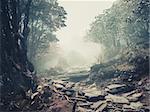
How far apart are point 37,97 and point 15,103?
1.24 m

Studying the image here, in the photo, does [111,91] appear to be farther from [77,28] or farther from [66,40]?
[77,28]

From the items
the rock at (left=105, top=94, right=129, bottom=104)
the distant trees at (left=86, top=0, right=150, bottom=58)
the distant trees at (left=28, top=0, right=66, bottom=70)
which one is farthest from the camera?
the distant trees at (left=86, top=0, right=150, bottom=58)

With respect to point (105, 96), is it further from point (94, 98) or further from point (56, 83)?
point (56, 83)

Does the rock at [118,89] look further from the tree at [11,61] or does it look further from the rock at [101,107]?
the tree at [11,61]

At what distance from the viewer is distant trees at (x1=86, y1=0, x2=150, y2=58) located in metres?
37.9

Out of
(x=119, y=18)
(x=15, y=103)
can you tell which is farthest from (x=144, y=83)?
(x=119, y=18)

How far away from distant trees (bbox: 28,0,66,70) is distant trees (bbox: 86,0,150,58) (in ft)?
27.8

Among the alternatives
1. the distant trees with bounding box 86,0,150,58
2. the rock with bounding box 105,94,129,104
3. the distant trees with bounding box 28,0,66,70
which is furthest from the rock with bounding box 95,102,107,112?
the distant trees with bounding box 86,0,150,58

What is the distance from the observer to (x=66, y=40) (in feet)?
340

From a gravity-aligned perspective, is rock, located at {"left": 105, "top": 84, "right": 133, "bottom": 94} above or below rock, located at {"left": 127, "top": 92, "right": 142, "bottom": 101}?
above

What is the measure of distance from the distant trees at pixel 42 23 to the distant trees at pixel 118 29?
27.8ft

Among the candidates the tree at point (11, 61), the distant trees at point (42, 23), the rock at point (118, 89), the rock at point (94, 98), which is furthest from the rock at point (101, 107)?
the distant trees at point (42, 23)

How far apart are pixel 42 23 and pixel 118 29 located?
13305 mm

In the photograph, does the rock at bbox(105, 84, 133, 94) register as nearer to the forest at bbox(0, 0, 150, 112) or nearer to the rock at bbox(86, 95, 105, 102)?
the forest at bbox(0, 0, 150, 112)
